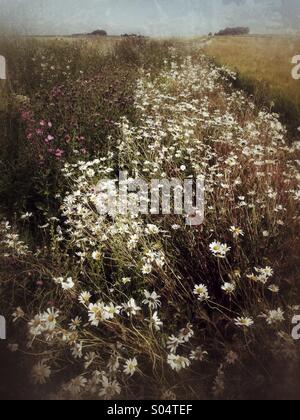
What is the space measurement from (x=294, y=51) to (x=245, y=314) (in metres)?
2.84

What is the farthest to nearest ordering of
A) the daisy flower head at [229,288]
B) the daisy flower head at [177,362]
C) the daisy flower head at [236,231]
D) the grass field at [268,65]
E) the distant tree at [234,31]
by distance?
the grass field at [268,65], the distant tree at [234,31], the daisy flower head at [236,231], the daisy flower head at [229,288], the daisy flower head at [177,362]

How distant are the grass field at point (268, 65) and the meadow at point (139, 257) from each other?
1.00 feet

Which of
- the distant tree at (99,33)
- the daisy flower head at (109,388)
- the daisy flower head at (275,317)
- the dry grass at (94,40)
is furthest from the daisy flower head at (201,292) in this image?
the dry grass at (94,40)

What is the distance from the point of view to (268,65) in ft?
14.9

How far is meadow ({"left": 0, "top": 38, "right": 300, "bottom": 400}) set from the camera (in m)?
2.25

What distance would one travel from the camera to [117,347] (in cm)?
233

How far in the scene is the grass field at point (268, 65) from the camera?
432 centimetres

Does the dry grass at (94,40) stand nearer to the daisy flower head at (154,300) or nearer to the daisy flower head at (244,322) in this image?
the daisy flower head at (154,300)

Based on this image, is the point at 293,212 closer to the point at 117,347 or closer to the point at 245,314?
the point at 245,314

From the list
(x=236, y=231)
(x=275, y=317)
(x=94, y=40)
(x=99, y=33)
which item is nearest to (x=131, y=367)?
(x=275, y=317)

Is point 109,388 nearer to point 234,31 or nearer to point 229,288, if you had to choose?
point 229,288

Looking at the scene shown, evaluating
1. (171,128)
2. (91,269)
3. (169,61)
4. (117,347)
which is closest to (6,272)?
(91,269)

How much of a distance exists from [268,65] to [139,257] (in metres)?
2.82
